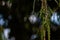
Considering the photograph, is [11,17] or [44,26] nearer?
[44,26]

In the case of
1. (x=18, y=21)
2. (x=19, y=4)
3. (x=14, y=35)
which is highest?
(x=19, y=4)

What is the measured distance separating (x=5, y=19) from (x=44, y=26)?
148 centimetres

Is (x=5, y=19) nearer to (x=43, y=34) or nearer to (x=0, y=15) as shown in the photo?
(x=0, y=15)

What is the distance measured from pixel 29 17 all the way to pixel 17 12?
169 millimetres

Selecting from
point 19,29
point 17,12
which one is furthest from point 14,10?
point 19,29

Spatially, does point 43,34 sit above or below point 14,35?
above

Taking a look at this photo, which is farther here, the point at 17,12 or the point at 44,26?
the point at 17,12

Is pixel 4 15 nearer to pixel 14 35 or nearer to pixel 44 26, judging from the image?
pixel 14 35

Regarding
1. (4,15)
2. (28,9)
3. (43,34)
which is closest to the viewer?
(43,34)

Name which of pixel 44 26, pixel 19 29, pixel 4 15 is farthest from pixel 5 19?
pixel 44 26

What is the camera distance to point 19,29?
247cm

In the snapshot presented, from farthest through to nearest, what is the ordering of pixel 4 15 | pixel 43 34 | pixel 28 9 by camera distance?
1. pixel 4 15
2. pixel 28 9
3. pixel 43 34

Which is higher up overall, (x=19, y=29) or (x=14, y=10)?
(x=14, y=10)

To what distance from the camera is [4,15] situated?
2521mm
